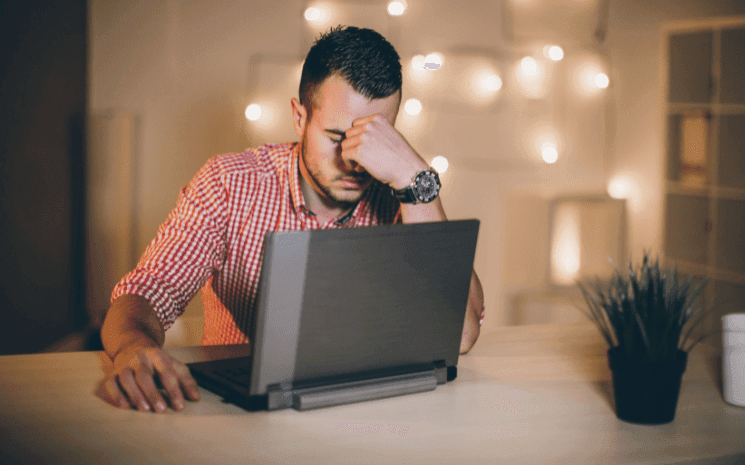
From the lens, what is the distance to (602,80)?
331cm

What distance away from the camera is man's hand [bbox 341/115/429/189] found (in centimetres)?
137

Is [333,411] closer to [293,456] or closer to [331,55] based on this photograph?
[293,456]

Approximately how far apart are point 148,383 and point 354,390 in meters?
0.29

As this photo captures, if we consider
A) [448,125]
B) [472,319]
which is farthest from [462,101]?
[472,319]

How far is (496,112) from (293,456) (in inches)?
104

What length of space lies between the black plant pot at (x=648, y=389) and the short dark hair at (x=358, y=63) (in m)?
0.79

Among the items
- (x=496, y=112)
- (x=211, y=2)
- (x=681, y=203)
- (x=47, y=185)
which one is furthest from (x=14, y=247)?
(x=681, y=203)

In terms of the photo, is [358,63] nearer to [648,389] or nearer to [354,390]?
[354,390]

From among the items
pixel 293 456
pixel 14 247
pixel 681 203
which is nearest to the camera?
pixel 293 456

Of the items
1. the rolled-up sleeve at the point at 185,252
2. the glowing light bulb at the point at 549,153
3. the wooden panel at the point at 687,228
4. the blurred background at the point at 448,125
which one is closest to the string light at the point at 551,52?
the blurred background at the point at 448,125

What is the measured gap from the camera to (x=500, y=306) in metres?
3.27

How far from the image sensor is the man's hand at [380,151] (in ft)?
4.48

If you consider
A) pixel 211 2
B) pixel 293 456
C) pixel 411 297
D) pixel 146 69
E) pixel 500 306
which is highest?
pixel 211 2

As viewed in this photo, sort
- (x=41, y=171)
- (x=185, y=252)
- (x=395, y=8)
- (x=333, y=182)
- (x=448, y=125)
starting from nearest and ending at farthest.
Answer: (x=185, y=252) → (x=333, y=182) → (x=41, y=171) → (x=395, y=8) → (x=448, y=125)
